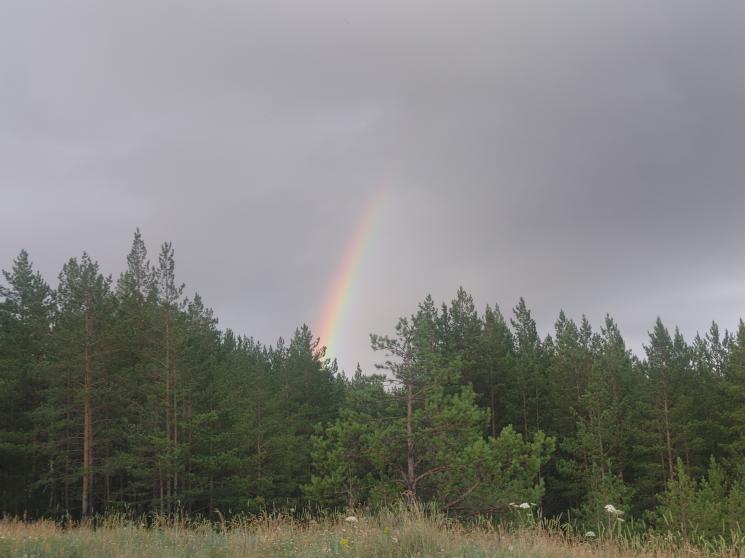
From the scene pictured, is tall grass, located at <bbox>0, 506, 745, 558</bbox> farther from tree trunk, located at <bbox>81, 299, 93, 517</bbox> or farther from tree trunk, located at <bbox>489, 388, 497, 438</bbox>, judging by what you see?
tree trunk, located at <bbox>489, 388, 497, 438</bbox>

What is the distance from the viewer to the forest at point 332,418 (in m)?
20.7

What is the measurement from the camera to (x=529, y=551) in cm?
577

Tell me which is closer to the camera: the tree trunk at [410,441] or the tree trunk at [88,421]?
the tree trunk at [410,441]

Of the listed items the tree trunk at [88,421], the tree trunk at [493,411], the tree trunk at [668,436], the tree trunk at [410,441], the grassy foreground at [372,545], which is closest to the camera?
the grassy foreground at [372,545]

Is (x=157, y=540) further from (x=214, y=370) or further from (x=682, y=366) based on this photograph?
(x=682, y=366)

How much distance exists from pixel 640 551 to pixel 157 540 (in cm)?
621

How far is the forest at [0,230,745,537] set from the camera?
67.9ft

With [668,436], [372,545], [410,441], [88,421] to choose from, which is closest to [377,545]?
[372,545]

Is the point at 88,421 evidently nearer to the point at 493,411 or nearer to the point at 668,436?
the point at 493,411

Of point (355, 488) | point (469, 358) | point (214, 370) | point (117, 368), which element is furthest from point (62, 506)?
point (469, 358)

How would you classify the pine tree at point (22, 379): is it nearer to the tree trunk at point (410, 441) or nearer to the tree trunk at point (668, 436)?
the tree trunk at point (410, 441)

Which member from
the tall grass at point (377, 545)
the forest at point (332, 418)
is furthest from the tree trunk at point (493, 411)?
the tall grass at point (377, 545)

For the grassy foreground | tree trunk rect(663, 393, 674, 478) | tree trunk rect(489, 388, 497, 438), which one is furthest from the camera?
tree trunk rect(489, 388, 497, 438)

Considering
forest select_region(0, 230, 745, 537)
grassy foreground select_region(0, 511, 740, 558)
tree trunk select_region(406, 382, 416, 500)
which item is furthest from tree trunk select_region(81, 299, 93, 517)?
grassy foreground select_region(0, 511, 740, 558)
